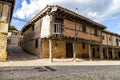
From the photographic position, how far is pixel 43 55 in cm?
1698

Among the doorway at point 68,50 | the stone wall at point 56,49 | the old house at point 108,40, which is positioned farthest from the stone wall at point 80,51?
the old house at point 108,40

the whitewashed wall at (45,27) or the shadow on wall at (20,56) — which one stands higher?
the whitewashed wall at (45,27)

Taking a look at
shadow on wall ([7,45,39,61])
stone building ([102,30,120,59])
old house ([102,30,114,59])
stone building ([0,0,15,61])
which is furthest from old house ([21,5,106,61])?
stone building ([102,30,120,59])

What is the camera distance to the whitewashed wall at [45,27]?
1588 centimetres

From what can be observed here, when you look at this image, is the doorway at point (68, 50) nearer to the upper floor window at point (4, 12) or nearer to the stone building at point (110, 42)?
the stone building at point (110, 42)

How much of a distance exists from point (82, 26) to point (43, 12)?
5.76m

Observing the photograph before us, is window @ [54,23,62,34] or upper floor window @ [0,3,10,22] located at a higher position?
upper floor window @ [0,3,10,22]

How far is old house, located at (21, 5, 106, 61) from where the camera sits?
605 inches

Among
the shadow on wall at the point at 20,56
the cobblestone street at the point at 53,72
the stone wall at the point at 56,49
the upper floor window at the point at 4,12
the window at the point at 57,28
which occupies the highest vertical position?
the upper floor window at the point at 4,12

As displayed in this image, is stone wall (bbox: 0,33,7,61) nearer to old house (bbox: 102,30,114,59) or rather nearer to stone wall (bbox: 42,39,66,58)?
stone wall (bbox: 42,39,66,58)

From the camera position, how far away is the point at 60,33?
15.3m

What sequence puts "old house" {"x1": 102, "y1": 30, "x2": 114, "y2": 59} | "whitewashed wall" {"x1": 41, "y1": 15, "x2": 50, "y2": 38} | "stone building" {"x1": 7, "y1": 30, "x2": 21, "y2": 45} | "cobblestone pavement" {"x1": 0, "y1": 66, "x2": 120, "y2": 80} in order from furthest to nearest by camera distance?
"stone building" {"x1": 7, "y1": 30, "x2": 21, "y2": 45}
"old house" {"x1": 102, "y1": 30, "x2": 114, "y2": 59}
"whitewashed wall" {"x1": 41, "y1": 15, "x2": 50, "y2": 38}
"cobblestone pavement" {"x1": 0, "y1": 66, "x2": 120, "y2": 80}

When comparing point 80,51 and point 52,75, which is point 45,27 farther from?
point 52,75

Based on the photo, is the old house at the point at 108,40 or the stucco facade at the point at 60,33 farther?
the old house at the point at 108,40
